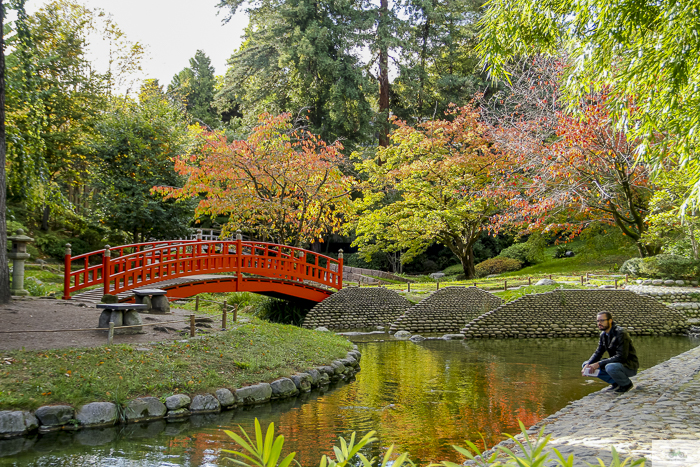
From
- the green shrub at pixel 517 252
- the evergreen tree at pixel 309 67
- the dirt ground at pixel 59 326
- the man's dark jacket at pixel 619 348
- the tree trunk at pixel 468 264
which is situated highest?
the evergreen tree at pixel 309 67

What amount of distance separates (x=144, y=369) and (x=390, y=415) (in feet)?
12.0

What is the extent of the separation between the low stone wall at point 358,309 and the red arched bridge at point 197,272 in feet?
1.52

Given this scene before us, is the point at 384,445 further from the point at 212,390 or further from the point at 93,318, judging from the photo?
the point at 93,318

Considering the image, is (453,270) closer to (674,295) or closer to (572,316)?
(572,316)

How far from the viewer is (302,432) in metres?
6.95

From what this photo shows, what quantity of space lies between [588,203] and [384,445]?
16.2 m

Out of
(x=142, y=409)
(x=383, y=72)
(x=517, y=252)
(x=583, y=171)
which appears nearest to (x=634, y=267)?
(x=583, y=171)

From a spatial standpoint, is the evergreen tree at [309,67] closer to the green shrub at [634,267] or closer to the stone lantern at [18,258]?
the green shrub at [634,267]

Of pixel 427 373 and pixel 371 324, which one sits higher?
pixel 371 324

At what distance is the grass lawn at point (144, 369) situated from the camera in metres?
6.70

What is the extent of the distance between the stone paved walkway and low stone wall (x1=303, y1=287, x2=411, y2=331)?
31.6ft

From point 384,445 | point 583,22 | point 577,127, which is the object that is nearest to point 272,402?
point 384,445

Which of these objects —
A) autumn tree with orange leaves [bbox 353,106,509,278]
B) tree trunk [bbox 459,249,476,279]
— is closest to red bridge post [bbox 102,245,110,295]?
autumn tree with orange leaves [bbox 353,106,509,278]

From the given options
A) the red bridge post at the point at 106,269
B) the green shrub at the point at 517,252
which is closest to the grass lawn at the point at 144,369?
the red bridge post at the point at 106,269
